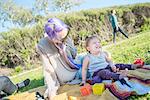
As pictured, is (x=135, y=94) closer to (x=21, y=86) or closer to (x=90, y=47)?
(x=90, y=47)

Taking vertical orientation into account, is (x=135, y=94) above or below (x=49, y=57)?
below

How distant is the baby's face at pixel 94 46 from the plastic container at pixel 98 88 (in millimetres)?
823

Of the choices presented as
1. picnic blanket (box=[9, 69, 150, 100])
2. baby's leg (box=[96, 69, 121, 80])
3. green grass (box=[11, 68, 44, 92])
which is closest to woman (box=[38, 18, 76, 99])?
picnic blanket (box=[9, 69, 150, 100])

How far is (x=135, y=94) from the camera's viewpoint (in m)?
5.38

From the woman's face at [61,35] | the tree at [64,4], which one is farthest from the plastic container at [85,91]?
the tree at [64,4]

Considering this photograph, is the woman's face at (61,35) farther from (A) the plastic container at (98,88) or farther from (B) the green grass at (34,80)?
(B) the green grass at (34,80)

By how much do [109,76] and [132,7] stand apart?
730 inches

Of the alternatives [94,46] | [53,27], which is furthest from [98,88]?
[53,27]

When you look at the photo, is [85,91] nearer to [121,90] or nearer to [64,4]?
[121,90]

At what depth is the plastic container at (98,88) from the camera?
5.64 m

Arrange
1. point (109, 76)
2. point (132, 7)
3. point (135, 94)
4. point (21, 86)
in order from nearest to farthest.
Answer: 1. point (135, 94)
2. point (109, 76)
3. point (21, 86)
4. point (132, 7)

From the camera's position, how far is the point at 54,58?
6.49 meters

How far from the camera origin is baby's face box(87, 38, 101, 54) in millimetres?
6234

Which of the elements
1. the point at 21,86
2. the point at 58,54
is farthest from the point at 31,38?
the point at 58,54
